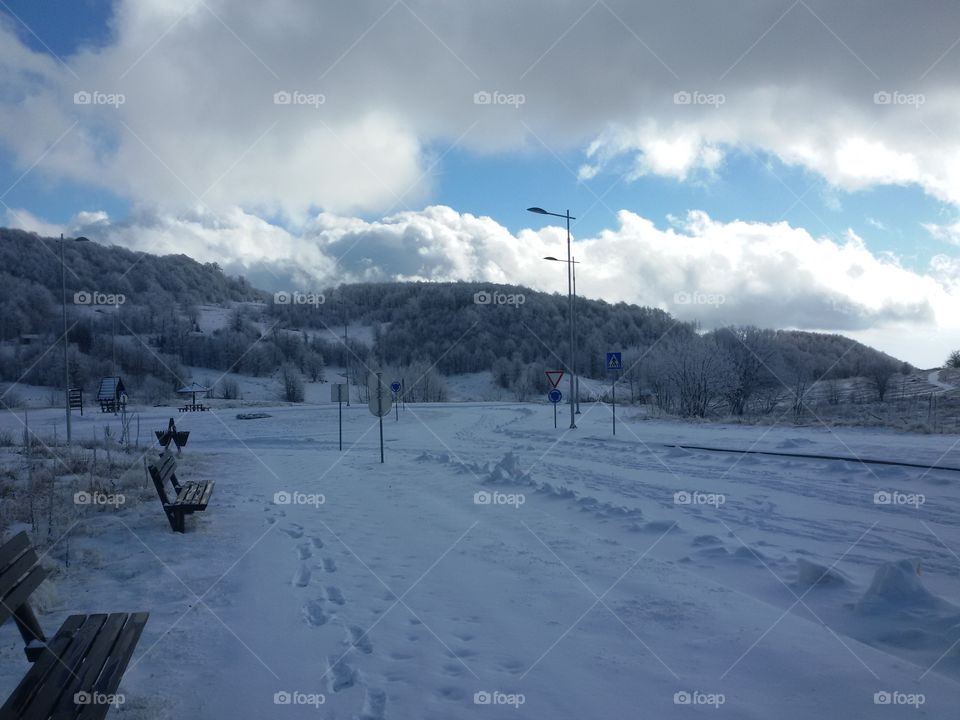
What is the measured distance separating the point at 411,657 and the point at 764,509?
7.02 metres

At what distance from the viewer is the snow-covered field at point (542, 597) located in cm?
412

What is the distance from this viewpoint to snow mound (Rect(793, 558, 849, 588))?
6191 millimetres

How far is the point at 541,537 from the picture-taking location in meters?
8.28

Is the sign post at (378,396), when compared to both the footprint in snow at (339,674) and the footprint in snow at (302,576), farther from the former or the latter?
the footprint in snow at (339,674)

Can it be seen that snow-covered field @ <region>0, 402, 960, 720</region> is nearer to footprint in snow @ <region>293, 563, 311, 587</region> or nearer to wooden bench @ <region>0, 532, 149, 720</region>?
footprint in snow @ <region>293, 563, 311, 587</region>

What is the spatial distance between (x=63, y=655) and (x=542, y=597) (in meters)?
3.83

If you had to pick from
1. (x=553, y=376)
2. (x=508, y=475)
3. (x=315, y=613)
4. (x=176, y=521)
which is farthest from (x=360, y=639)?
(x=553, y=376)

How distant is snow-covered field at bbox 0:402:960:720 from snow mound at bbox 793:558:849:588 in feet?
0.07

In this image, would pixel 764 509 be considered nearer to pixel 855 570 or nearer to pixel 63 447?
pixel 855 570

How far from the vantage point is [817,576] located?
20.6ft

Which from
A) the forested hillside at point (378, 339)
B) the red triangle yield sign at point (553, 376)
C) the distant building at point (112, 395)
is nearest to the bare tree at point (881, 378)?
the forested hillside at point (378, 339)

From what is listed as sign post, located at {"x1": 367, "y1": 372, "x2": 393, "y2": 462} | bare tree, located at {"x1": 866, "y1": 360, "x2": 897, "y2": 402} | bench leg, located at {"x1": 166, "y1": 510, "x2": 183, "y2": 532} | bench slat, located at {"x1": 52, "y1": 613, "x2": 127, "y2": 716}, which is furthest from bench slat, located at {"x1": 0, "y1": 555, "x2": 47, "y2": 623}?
bare tree, located at {"x1": 866, "y1": 360, "x2": 897, "y2": 402}

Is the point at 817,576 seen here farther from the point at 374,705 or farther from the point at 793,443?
the point at 793,443

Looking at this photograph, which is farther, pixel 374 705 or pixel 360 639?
pixel 360 639
